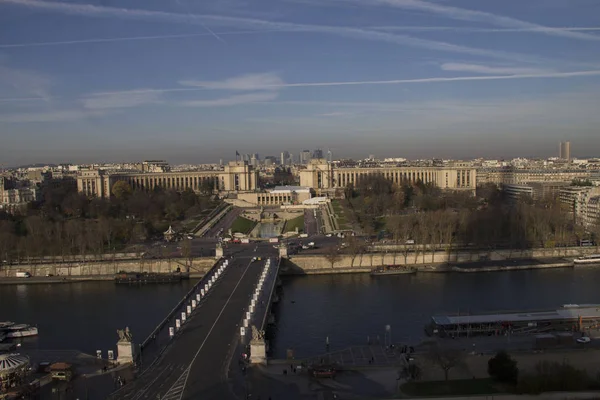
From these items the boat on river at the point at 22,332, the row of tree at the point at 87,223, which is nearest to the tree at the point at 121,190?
the row of tree at the point at 87,223

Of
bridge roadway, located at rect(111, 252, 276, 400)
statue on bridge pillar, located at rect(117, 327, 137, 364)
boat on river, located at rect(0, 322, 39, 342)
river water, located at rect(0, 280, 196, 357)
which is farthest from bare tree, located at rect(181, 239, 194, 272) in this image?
statue on bridge pillar, located at rect(117, 327, 137, 364)

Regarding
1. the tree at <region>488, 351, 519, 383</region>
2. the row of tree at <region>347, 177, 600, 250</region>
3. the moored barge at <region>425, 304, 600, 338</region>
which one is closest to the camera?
the tree at <region>488, 351, 519, 383</region>

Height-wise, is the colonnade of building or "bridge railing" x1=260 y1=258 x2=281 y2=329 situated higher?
the colonnade of building

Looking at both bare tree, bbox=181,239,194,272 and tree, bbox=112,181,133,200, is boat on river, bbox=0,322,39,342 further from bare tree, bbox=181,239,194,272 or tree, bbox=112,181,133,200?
tree, bbox=112,181,133,200

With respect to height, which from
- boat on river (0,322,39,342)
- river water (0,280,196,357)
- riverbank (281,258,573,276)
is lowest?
river water (0,280,196,357)

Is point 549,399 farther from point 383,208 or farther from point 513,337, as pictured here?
point 383,208

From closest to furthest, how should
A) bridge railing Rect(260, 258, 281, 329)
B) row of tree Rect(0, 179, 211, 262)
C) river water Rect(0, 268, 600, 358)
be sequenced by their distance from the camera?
bridge railing Rect(260, 258, 281, 329) → river water Rect(0, 268, 600, 358) → row of tree Rect(0, 179, 211, 262)

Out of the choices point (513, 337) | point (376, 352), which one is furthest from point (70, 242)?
point (513, 337)
